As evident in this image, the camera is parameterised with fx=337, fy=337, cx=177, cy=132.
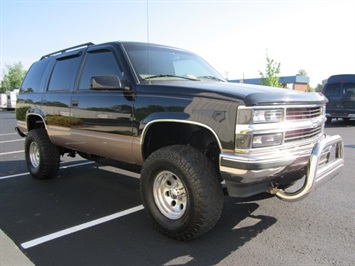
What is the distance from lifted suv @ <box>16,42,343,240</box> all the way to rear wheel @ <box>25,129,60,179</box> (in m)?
0.85

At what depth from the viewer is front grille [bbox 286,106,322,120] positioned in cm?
328

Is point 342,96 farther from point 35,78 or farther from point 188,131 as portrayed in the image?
point 188,131

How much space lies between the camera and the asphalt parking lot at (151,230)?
10.2ft

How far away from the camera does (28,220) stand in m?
4.05

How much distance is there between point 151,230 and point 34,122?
12.4ft

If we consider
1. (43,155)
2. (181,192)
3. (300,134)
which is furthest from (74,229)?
(300,134)

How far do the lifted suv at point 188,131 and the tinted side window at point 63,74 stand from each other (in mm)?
106

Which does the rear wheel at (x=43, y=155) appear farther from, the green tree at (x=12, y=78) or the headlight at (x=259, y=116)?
the green tree at (x=12, y=78)

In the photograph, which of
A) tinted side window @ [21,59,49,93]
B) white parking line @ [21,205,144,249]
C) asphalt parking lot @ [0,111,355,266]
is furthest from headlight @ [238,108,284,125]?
tinted side window @ [21,59,49,93]

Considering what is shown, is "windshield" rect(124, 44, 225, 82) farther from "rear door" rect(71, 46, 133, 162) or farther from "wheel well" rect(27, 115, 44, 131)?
"wheel well" rect(27, 115, 44, 131)

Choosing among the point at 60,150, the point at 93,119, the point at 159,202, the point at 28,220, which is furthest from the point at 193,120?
the point at 60,150

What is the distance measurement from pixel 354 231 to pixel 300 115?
1.42m

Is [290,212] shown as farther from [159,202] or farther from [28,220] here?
[28,220]

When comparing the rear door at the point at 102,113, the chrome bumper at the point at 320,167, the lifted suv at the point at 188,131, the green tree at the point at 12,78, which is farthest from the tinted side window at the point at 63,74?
the green tree at the point at 12,78
